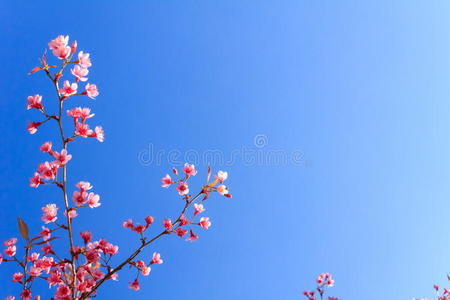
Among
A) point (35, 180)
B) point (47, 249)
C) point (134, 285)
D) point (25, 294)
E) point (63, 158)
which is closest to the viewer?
point (63, 158)

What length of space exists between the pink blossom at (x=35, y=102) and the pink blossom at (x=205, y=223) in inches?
88.5

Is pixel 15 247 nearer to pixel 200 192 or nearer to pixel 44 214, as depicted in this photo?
pixel 44 214

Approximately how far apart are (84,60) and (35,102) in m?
0.65

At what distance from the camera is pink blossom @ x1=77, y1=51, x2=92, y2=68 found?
320cm

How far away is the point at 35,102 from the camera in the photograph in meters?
3.13

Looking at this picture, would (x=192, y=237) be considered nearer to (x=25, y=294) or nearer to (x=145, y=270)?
(x=145, y=270)

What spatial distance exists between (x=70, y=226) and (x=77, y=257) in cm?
39

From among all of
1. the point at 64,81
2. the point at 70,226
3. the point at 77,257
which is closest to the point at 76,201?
the point at 70,226

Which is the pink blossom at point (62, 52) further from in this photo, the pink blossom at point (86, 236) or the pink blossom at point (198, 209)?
the pink blossom at point (198, 209)

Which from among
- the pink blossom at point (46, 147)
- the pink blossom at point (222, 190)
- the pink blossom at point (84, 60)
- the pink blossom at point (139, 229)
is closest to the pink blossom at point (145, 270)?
the pink blossom at point (139, 229)

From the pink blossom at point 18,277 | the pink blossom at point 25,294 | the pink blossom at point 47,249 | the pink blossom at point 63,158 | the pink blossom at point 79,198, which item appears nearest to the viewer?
the pink blossom at point 63,158

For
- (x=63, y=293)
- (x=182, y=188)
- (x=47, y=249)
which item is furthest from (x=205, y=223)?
(x=47, y=249)

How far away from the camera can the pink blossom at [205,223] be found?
3984mm

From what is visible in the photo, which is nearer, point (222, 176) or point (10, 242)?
point (222, 176)
